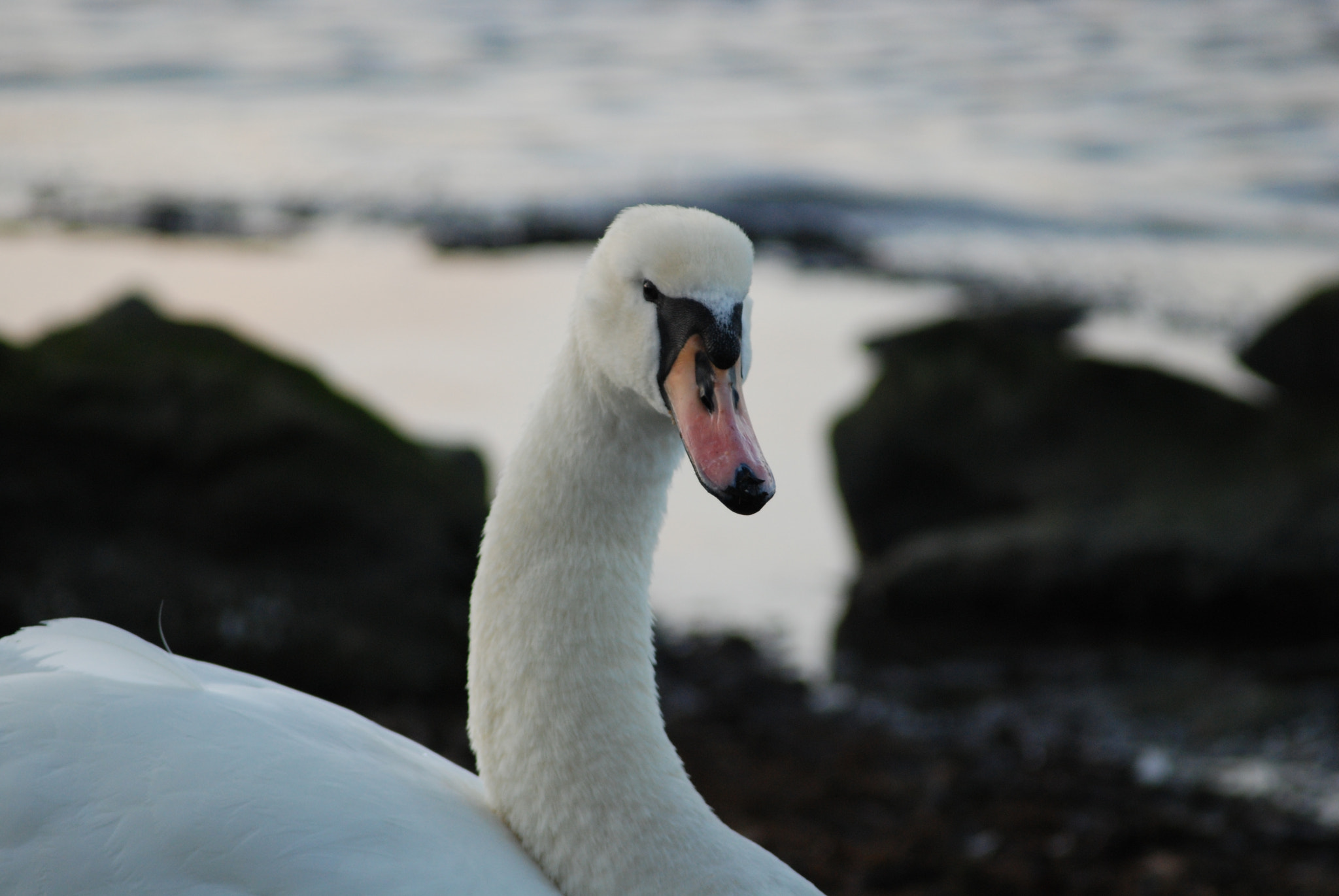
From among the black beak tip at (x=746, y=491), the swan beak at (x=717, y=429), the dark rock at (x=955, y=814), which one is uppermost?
the swan beak at (x=717, y=429)

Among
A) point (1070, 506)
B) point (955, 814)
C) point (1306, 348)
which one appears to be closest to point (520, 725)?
point (955, 814)

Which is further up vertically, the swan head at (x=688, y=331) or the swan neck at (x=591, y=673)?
the swan head at (x=688, y=331)

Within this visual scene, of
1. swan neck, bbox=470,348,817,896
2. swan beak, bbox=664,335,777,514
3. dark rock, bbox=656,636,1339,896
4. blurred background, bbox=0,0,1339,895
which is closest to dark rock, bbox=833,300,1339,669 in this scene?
blurred background, bbox=0,0,1339,895

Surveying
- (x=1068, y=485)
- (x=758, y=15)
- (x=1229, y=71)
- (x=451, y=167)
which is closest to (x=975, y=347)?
(x=1068, y=485)

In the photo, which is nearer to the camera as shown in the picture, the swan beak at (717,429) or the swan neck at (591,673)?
the swan beak at (717,429)

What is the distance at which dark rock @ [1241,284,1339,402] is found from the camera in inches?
283

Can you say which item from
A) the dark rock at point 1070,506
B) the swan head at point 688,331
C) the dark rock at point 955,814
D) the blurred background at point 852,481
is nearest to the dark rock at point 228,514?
the blurred background at point 852,481

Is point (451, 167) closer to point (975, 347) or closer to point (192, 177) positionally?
point (192, 177)

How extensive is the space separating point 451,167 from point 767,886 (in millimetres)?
12172

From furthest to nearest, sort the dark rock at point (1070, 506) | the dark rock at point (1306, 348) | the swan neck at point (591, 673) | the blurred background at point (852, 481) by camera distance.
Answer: the dark rock at point (1306, 348)
the dark rock at point (1070, 506)
the blurred background at point (852, 481)
the swan neck at point (591, 673)

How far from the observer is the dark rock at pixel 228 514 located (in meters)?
5.00

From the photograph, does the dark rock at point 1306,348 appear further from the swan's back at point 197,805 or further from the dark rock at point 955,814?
the swan's back at point 197,805

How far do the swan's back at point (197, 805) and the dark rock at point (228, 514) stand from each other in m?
2.67

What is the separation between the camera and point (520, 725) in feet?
7.86
